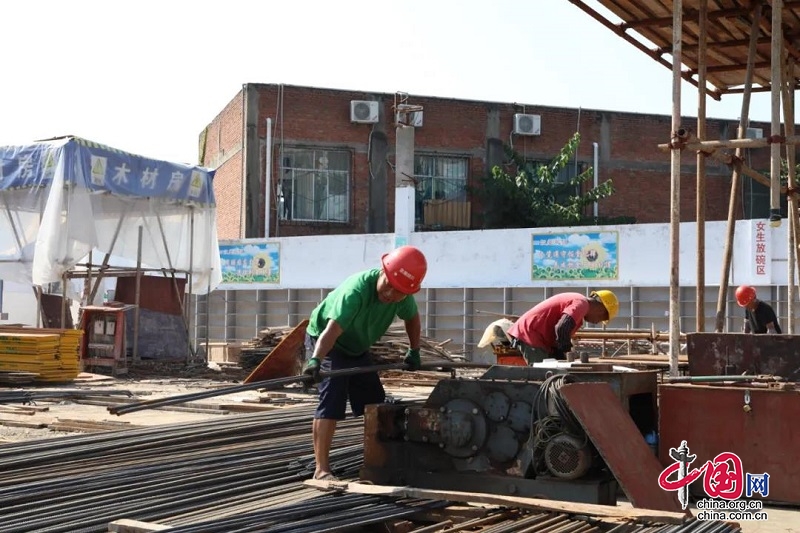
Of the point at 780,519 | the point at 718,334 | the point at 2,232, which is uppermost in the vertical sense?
the point at 2,232

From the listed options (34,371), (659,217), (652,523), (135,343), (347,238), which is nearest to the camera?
(652,523)

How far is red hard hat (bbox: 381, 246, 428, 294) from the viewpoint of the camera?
6.55m

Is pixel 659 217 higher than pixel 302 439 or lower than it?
higher

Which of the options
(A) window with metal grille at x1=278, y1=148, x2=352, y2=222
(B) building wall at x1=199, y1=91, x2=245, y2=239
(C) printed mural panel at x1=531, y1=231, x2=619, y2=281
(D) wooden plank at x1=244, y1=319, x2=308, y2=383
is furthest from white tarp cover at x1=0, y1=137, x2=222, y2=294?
(A) window with metal grille at x1=278, y1=148, x2=352, y2=222

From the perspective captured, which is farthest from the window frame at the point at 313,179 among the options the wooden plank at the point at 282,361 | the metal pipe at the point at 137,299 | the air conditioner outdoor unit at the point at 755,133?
the wooden plank at the point at 282,361

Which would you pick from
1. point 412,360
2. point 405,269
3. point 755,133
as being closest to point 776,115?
point 412,360

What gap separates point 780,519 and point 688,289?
15.2 metres

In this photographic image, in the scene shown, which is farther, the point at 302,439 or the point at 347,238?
the point at 347,238

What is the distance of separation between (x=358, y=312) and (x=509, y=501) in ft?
5.30

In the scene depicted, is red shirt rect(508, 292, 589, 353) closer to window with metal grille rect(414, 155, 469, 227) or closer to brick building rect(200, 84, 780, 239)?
brick building rect(200, 84, 780, 239)

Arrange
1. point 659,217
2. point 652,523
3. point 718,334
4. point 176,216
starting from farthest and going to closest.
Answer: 1. point 659,217
2. point 176,216
3. point 718,334
4. point 652,523

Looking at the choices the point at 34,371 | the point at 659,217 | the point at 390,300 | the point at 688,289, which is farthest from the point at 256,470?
the point at 659,217

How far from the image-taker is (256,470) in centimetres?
693

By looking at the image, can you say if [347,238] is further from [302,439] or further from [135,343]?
[302,439]
